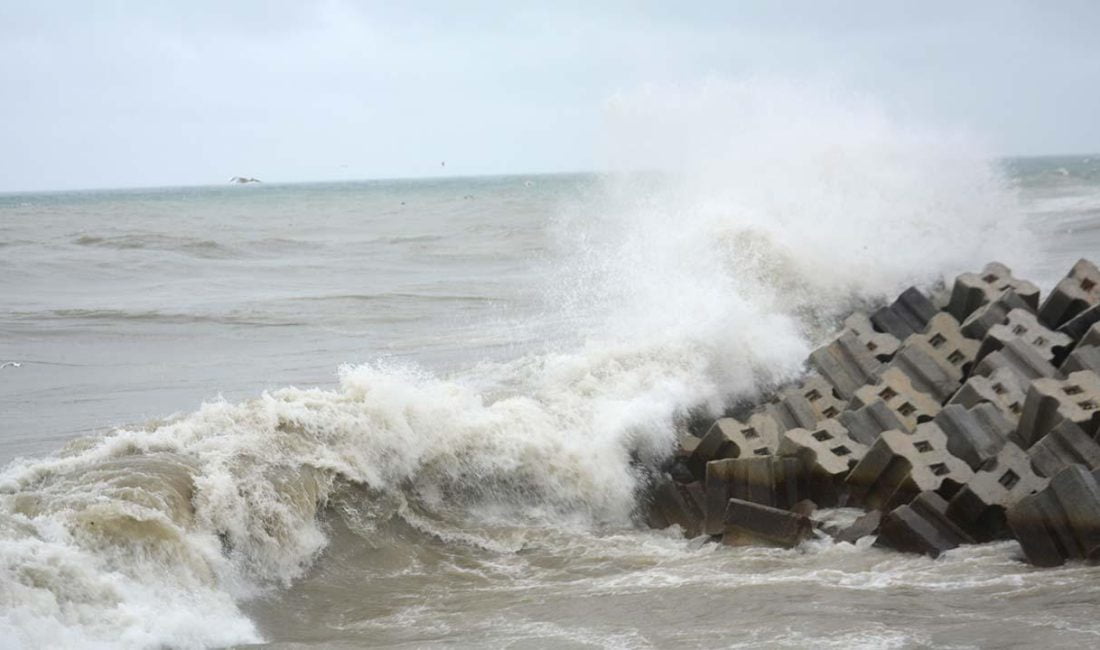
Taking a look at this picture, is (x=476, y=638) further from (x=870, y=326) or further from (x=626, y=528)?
(x=870, y=326)

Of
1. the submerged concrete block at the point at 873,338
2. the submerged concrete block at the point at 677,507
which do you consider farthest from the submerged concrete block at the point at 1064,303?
the submerged concrete block at the point at 677,507

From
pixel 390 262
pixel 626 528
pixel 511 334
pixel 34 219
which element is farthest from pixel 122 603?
pixel 34 219

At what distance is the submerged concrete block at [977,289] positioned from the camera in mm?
12234

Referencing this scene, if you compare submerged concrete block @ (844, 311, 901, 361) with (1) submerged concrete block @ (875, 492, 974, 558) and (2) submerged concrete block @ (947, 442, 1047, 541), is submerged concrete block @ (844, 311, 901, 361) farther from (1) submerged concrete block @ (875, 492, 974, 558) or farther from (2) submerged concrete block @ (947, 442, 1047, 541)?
(1) submerged concrete block @ (875, 492, 974, 558)

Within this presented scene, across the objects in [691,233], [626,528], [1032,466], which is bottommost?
[626,528]

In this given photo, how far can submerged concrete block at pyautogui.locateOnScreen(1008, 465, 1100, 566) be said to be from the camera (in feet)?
23.2

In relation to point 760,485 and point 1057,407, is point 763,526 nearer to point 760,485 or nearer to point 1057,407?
point 760,485

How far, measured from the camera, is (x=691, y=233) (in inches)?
631

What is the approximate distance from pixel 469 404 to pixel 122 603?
407 centimetres

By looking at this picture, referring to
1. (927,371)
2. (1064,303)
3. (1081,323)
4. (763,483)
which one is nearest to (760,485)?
(763,483)

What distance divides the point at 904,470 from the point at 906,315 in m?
4.74

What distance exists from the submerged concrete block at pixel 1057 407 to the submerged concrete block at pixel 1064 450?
146 mm

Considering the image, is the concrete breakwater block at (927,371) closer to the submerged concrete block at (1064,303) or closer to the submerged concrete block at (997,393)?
the submerged concrete block at (997,393)

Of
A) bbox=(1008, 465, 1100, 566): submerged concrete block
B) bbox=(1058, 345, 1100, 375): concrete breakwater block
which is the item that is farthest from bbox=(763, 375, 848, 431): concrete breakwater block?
bbox=(1008, 465, 1100, 566): submerged concrete block
